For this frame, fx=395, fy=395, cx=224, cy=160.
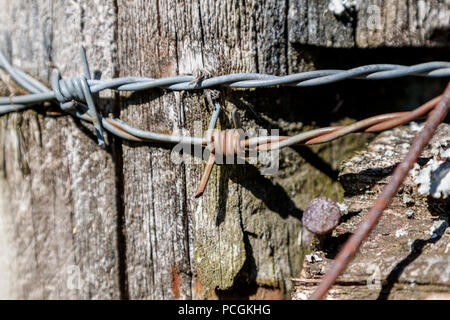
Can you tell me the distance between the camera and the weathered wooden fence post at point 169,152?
4.77ft

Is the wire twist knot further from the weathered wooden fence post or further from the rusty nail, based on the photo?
the rusty nail

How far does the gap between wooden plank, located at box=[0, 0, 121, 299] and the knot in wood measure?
18.9 inches

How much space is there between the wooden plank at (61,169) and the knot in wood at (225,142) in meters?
0.48

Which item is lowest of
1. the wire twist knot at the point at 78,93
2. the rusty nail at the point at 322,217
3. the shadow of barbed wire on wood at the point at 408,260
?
the shadow of barbed wire on wood at the point at 408,260

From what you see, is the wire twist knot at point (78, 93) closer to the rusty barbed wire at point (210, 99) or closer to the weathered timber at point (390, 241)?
the rusty barbed wire at point (210, 99)

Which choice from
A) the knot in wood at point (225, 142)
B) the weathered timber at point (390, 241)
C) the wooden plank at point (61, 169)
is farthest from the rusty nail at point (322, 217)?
the wooden plank at point (61, 169)

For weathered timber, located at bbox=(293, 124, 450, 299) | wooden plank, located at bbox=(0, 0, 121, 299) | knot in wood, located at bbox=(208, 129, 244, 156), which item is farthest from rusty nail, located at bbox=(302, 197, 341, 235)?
wooden plank, located at bbox=(0, 0, 121, 299)

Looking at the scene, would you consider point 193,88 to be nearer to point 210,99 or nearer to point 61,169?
point 210,99

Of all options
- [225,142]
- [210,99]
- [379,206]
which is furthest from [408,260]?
[210,99]

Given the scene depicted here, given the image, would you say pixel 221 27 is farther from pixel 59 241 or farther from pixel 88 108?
pixel 59 241

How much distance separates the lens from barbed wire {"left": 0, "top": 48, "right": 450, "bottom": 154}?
124 centimetres

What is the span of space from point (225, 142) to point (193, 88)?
0.23 m

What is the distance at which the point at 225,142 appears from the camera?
1.34 metres

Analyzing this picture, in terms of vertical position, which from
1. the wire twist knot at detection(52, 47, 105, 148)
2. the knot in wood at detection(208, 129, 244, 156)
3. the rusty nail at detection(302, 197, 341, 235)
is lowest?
the rusty nail at detection(302, 197, 341, 235)
